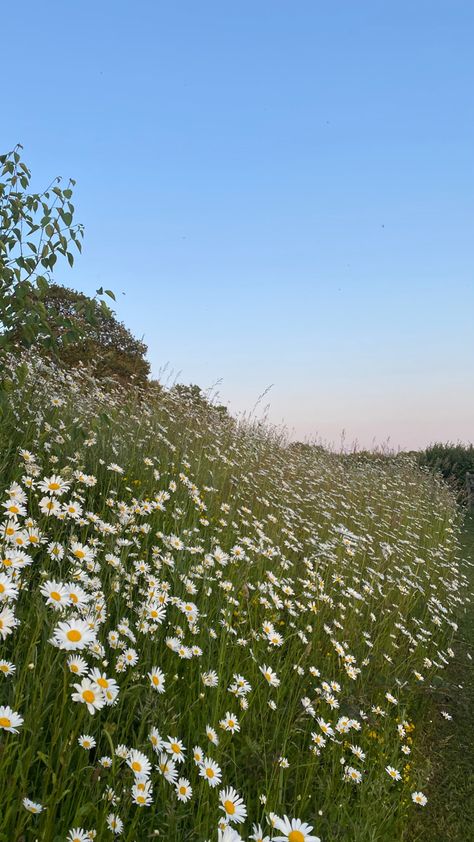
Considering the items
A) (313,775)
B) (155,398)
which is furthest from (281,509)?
(313,775)

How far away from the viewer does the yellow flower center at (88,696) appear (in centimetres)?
148

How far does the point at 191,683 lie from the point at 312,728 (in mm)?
1020

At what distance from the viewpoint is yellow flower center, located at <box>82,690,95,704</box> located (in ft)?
4.84

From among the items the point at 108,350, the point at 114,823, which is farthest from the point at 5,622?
the point at 108,350

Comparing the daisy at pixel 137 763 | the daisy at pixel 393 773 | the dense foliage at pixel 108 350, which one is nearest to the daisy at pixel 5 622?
the daisy at pixel 137 763

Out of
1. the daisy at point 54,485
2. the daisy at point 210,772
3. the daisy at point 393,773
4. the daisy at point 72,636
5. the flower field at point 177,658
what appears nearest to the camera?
the daisy at point 72,636

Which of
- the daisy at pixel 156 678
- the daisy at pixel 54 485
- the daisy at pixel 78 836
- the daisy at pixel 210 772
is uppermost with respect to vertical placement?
the daisy at pixel 54 485

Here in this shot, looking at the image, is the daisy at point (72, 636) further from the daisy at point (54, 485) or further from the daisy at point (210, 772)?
the daisy at point (54, 485)

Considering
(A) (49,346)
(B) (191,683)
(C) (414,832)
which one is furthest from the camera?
(A) (49,346)

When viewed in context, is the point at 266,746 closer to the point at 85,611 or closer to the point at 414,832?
the point at 414,832

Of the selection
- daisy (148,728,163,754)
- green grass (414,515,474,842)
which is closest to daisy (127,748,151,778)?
daisy (148,728,163,754)

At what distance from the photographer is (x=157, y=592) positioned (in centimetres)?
279

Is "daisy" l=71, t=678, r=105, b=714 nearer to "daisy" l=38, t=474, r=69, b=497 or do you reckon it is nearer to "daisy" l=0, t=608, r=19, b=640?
"daisy" l=0, t=608, r=19, b=640

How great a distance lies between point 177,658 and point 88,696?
124 centimetres
